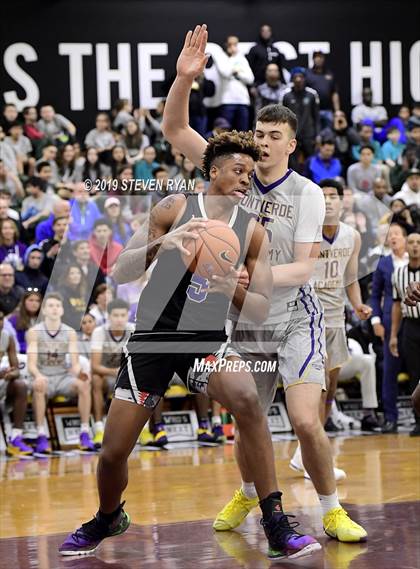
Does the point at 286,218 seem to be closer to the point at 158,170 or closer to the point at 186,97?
the point at 186,97

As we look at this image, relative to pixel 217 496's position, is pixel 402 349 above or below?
above

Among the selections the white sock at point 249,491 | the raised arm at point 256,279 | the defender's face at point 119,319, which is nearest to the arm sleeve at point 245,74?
the defender's face at point 119,319

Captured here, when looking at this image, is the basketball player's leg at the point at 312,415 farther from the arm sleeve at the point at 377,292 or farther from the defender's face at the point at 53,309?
the arm sleeve at the point at 377,292

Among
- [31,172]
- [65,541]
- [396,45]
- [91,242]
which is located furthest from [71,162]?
[65,541]

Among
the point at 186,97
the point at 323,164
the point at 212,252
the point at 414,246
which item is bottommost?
the point at 212,252

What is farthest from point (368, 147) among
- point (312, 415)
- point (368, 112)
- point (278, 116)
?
point (312, 415)

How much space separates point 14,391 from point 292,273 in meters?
5.15

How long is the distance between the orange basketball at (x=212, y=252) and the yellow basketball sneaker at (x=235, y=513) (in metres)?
1.61

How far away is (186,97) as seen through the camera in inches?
230

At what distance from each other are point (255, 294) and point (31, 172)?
9374 millimetres

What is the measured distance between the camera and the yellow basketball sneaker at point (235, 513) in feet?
19.4

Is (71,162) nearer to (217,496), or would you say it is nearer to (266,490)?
(217,496)

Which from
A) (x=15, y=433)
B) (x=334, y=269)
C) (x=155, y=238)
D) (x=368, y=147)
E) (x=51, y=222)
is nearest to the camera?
(x=155, y=238)

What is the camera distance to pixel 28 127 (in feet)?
49.2
